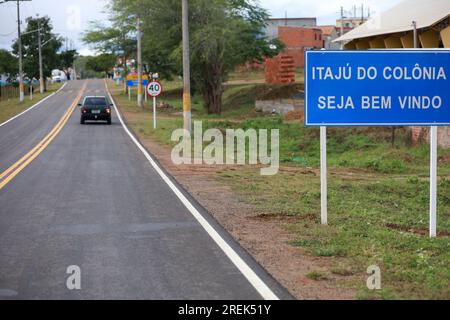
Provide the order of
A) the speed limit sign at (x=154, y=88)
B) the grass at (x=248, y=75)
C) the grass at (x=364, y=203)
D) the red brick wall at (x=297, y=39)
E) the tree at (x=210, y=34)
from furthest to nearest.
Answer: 1. the red brick wall at (x=297, y=39)
2. the grass at (x=248, y=75)
3. the tree at (x=210, y=34)
4. the speed limit sign at (x=154, y=88)
5. the grass at (x=364, y=203)

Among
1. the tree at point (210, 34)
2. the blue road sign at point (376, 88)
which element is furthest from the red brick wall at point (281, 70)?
the blue road sign at point (376, 88)

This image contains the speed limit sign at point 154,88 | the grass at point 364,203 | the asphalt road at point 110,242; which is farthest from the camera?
the speed limit sign at point 154,88

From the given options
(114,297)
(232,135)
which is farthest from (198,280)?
(232,135)

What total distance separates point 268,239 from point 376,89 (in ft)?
10.5

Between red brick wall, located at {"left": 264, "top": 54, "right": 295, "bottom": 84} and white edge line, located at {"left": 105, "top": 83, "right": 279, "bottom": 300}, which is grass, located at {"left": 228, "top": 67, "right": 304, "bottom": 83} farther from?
white edge line, located at {"left": 105, "top": 83, "right": 279, "bottom": 300}

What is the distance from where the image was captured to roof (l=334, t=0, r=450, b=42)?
3070 centimetres

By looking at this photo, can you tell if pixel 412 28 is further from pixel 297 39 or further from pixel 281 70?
pixel 297 39

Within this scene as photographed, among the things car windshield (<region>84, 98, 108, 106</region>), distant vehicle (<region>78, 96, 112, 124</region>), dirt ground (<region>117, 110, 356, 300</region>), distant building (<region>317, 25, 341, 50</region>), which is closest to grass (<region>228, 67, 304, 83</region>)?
distant building (<region>317, 25, 341, 50</region>)

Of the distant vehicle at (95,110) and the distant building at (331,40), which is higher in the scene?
the distant building at (331,40)

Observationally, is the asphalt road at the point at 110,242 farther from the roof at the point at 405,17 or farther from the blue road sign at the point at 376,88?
the roof at the point at 405,17

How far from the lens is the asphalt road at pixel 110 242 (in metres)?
7.63

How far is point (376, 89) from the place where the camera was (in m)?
11.7

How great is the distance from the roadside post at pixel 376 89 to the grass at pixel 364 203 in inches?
53.7

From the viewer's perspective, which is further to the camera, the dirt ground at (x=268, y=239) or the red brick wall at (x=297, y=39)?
the red brick wall at (x=297, y=39)
